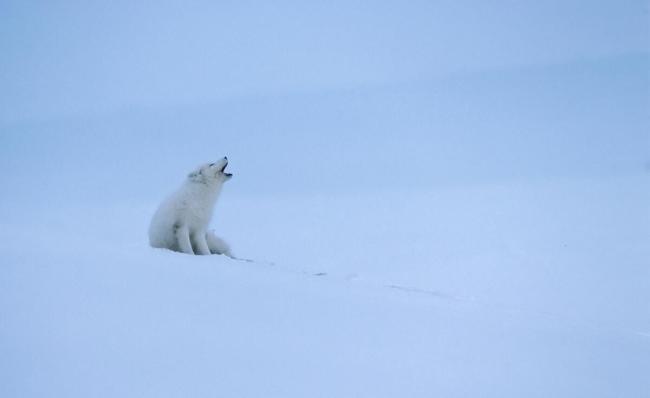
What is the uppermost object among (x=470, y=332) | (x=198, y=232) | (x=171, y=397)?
(x=198, y=232)

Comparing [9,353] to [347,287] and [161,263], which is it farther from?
[347,287]

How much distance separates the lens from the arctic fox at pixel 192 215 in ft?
26.2

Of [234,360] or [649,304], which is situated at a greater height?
[649,304]

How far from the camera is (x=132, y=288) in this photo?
4234 millimetres

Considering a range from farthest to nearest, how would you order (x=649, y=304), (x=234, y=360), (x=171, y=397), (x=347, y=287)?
(x=649, y=304), (x=347, y=287), (x=234, y=360), (x=171, y=397)

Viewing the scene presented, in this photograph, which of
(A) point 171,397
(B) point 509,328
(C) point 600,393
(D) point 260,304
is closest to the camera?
(A) point 171,397

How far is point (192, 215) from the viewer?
26.9ft

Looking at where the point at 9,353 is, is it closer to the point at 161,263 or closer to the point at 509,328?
the point at 161,263

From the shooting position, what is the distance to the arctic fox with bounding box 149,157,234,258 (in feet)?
26.2

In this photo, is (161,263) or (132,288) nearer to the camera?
(132,288)

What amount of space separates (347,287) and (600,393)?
101 inches

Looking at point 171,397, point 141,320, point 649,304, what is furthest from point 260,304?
point 649,304

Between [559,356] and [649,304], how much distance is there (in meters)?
18.4

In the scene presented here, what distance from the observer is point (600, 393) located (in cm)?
399
